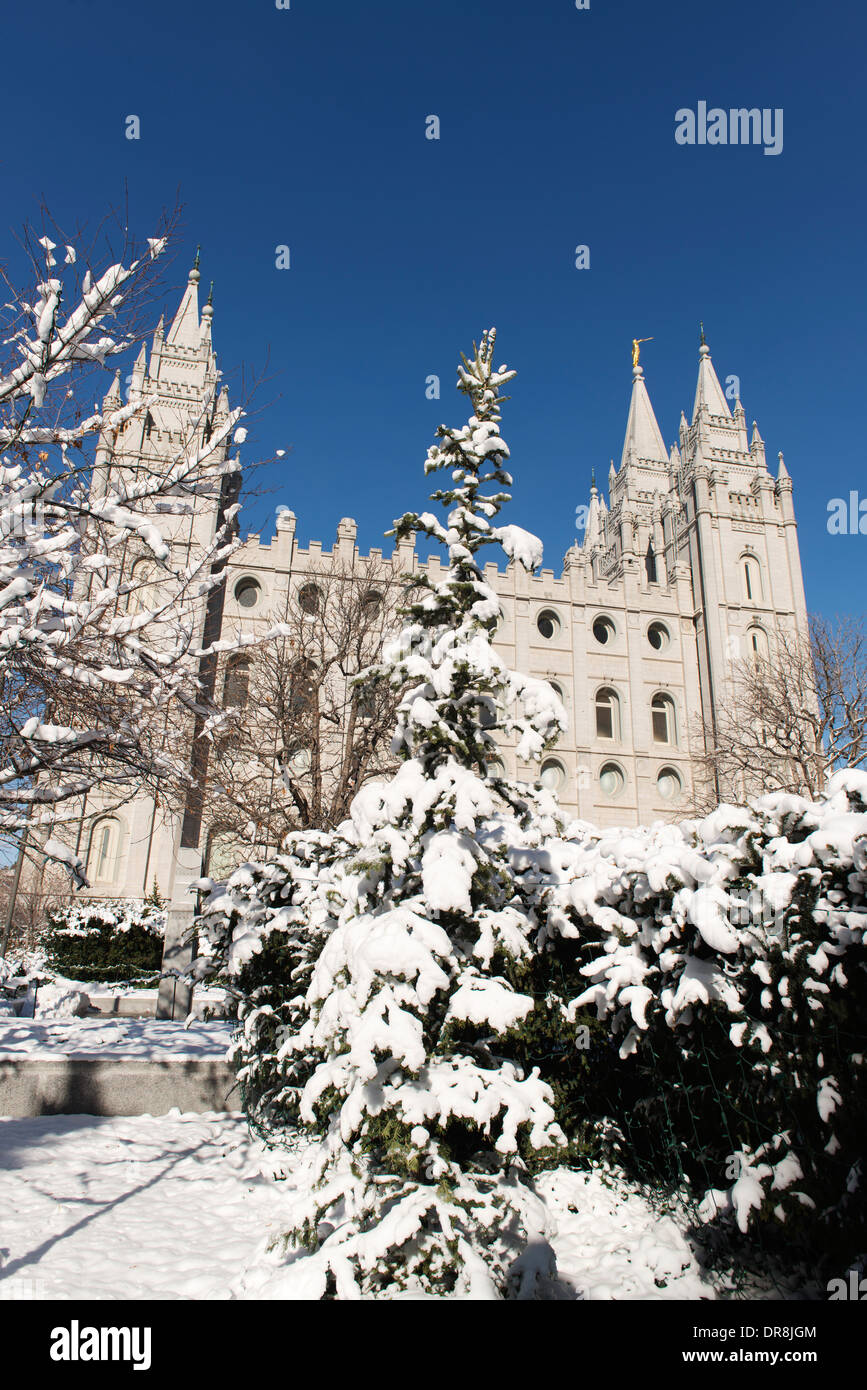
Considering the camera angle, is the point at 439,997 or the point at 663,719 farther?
the point at 663,719

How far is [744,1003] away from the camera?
4406 mm

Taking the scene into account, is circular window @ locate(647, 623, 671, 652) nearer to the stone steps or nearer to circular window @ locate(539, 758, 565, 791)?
circular window @ locate(539, 758, 565, 791)

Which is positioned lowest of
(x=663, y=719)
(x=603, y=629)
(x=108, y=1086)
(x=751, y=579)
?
(x=108, y=1086)

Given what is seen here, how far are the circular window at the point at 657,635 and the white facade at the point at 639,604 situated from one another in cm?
5

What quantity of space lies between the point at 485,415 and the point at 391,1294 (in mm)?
5083

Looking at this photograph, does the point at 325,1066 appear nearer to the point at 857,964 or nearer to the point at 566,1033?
the point at 566,1033

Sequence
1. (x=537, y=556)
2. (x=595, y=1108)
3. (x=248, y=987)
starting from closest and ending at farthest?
(x=537, y=556) → (x=595, y=1108) → (x=248, y=987)

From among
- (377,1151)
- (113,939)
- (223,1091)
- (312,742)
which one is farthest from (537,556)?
(113,939)

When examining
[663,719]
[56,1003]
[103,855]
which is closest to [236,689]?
[56,1003]

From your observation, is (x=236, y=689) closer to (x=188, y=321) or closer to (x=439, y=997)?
(x=439, y=997)

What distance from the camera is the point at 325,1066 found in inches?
177

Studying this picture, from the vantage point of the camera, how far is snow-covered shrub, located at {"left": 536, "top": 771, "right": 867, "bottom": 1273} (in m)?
3.73

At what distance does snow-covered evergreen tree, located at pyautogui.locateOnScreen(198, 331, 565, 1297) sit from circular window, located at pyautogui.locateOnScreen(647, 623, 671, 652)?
31.9 m

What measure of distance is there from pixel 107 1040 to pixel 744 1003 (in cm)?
778
